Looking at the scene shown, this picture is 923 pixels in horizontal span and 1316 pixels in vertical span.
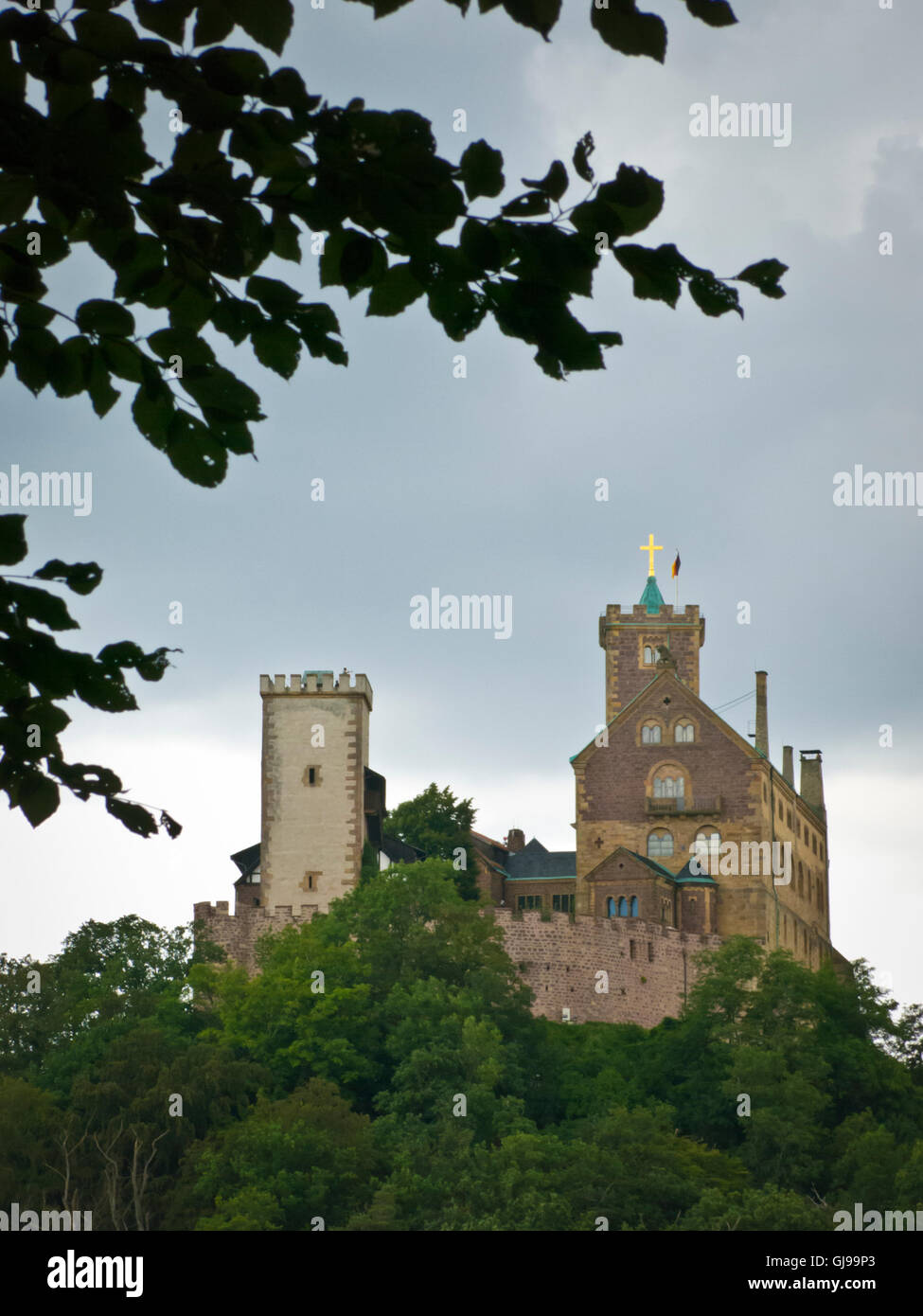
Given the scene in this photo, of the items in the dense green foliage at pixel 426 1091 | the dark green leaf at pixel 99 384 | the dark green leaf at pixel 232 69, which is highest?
the dark green leaf at pixel 232 69

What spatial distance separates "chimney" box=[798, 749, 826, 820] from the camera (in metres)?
86.8

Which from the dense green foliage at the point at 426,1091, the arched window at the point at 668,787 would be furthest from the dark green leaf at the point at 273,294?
the arched window at the point at 668,787

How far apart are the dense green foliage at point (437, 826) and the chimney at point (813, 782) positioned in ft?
50.3

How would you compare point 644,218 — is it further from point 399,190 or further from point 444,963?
point 444,963

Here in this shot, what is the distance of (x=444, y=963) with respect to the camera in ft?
217

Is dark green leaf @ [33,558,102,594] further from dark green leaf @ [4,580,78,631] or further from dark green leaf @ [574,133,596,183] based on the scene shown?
dark green leaf @ [574,133,596,183]

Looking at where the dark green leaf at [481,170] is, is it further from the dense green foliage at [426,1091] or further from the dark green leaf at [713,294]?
the dense green foliage at [426,1091]

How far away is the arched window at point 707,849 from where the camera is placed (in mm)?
73812

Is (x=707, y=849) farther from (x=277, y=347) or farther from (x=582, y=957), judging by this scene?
(x=277, y=347)

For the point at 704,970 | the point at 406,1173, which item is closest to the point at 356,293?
the point at 406,1173

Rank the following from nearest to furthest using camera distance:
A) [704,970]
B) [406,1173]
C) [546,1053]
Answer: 1. [406,1173]
2. [546,1053]
3. [704,970]

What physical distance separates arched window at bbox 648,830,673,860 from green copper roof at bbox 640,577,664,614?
541 inches

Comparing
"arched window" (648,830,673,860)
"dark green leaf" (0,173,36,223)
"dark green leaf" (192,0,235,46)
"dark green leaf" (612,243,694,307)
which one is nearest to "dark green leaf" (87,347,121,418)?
"dark green leaf" (0,173,36,223)

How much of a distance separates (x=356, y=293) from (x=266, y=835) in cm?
6457
